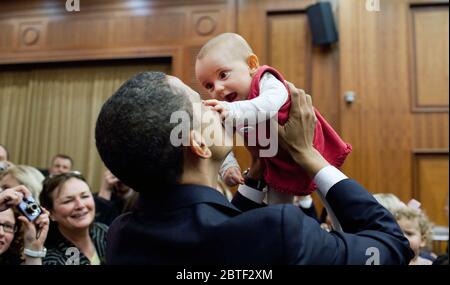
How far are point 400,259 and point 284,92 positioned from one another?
0.36 meters

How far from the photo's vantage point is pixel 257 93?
893 mm

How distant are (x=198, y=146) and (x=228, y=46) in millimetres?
261

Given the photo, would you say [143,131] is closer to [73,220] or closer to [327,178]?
[327,178]

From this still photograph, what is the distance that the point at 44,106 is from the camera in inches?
102

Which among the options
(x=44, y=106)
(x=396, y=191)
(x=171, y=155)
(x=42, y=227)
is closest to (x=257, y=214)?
(x=171, y=155)

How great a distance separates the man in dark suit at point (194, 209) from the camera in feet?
2.12

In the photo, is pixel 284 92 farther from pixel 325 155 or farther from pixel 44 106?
pixel 44 106

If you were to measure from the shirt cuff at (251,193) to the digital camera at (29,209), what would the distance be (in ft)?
1.73

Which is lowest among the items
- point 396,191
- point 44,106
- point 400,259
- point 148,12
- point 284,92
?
point 400,259

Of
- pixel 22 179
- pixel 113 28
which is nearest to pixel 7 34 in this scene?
pixel 113 28

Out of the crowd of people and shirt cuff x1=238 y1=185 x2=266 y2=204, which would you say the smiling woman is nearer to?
the crowd of people

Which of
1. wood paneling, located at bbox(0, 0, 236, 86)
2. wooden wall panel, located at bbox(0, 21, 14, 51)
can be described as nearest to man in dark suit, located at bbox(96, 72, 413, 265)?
wood paneling, located at bbox(0, 0, 236, 86)

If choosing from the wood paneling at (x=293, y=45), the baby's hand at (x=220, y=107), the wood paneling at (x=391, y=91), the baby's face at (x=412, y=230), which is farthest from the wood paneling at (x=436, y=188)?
the baby's hand at (x=220, y=107)

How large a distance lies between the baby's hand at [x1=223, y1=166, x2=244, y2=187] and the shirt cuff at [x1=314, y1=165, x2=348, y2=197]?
0.77ft
